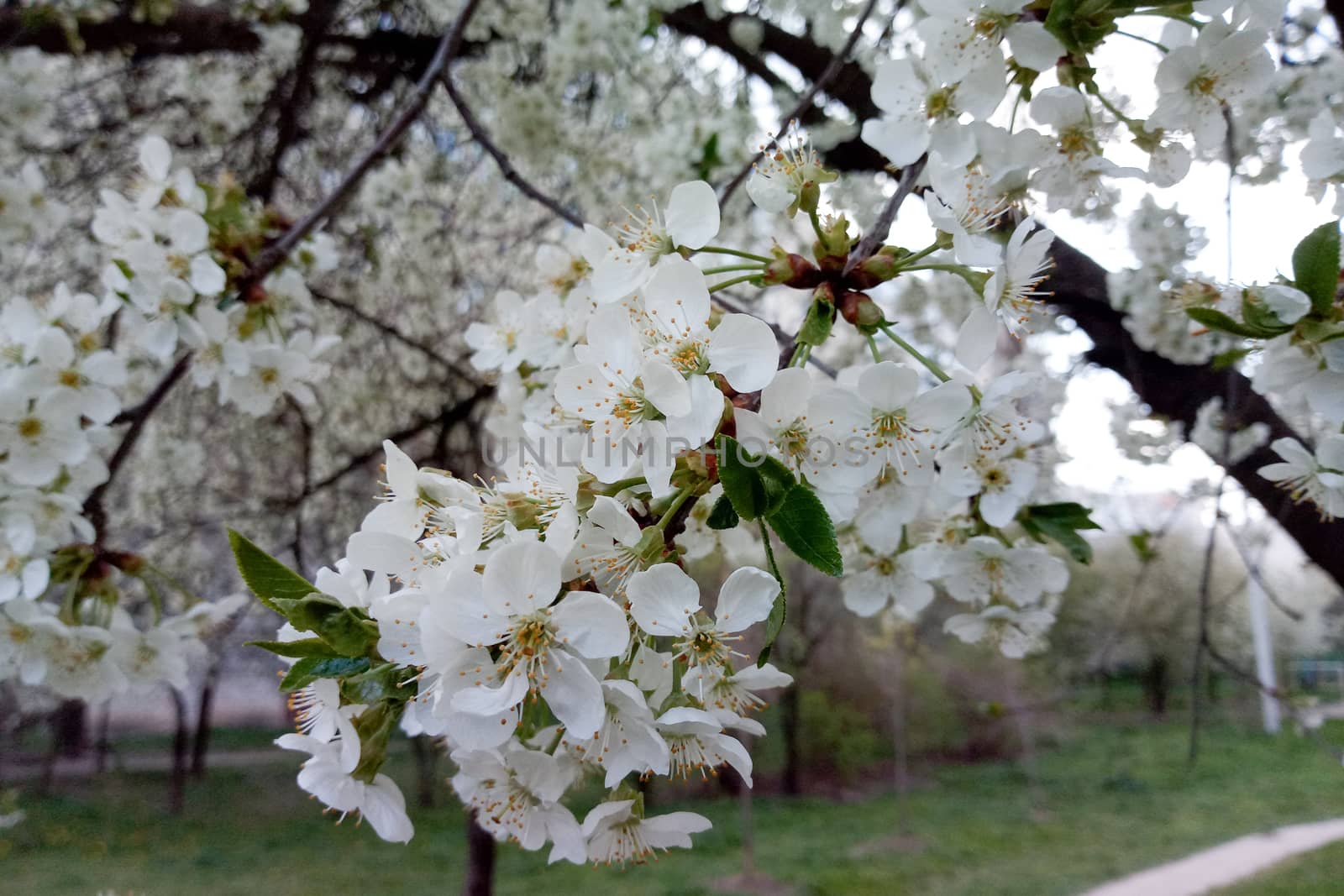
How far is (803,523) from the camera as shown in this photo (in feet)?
2.13

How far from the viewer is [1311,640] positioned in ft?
21.5

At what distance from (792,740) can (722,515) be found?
24.9 feet

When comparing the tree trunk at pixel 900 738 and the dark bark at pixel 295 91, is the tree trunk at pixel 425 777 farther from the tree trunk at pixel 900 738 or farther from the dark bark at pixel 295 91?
the dark bark at pixel 295 91

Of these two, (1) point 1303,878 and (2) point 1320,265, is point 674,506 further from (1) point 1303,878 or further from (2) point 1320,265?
(1) point 1303,878

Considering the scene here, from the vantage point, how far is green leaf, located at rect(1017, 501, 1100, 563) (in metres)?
1.07

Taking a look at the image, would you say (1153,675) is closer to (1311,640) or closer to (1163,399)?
(1311,640)

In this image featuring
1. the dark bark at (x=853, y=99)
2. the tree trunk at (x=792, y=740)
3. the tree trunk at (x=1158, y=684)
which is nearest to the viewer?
the dark bark at (x=853, y=99)

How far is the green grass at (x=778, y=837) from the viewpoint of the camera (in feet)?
16.6

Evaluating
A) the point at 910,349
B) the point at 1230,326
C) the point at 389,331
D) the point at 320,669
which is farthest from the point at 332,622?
the point at 389,331

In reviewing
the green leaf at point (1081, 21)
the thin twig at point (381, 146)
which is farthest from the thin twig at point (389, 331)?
the green leaf at point (1081, 21)

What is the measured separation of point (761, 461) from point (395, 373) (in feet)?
12.6

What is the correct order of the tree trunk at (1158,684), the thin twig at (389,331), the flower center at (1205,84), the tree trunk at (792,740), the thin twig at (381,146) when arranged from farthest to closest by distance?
the tree trunk at (1158,684) → the tree trunk at (792,740) → the thin twig at (389,331) → the thin twig at (381,146) → the flower center at (1205,84)

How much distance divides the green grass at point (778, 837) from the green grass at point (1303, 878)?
127 mm

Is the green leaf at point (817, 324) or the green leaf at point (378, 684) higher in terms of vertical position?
the green leaf at point (817, 324)
